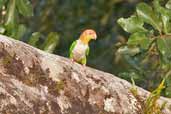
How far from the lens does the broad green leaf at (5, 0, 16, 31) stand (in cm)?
512

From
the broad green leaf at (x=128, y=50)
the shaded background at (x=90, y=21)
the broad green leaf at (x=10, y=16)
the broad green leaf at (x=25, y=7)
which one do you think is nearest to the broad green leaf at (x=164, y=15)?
the broad green leaf at (x=128, y=50)

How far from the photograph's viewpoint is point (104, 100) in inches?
155

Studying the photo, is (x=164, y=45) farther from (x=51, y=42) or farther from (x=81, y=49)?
(x=51, y=42)

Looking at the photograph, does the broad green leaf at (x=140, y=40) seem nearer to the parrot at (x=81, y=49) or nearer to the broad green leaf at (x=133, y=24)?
the broad green leaf at (x=133, y=24)

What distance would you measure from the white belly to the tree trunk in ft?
1.79

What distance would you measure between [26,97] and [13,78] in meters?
0.15

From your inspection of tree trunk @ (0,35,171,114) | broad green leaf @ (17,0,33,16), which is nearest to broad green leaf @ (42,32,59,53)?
broad green leaf @ (17,0,33,16)

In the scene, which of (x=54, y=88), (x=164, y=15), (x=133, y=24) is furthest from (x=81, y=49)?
(x=54, y=88)

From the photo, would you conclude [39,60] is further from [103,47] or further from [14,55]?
[103,47]

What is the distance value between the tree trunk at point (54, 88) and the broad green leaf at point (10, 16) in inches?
47.2

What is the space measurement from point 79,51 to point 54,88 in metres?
0.99

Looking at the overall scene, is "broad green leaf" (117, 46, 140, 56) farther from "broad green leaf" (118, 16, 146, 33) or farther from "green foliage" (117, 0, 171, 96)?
"broad green leaf" (118, 16, 146, 33)

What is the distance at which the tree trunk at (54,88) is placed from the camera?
3562mm

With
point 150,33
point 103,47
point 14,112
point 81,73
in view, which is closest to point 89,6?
point 103,47
